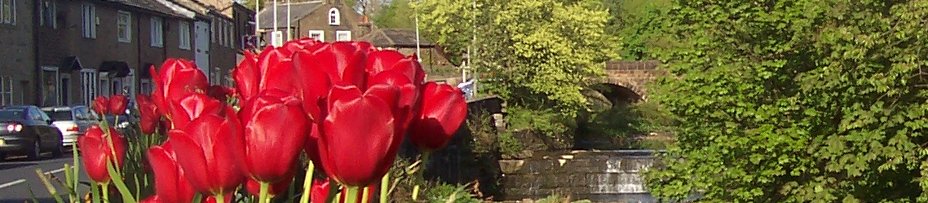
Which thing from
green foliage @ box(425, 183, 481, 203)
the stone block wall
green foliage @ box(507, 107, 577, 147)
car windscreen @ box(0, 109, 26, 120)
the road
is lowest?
the stone block wall

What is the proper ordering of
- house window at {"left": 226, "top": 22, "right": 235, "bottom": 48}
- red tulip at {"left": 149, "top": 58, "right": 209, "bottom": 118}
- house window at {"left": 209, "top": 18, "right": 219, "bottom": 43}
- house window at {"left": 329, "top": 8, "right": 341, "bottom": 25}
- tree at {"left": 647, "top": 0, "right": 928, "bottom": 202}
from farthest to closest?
1. house window at {"left": 329, "top": 8, "right": 341, "bottom": 25}
2. house window at {"left": 226, "top": 22, "right": 235, "bottom": 48}
3. house window at {"left": 209, "top": 18, "right": 219, "bottom": 43}
4. tree at {"left": 647, "top": 0, "right": 928, "bottom": 202}
5. red tulip at {"left": 149, "top": 58, "right": 209, "bottom": 118}

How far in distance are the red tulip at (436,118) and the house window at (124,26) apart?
135 feet

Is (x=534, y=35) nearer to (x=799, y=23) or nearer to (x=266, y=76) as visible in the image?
(x=799, y=23)

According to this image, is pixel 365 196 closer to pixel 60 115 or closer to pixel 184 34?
pixel 60 115

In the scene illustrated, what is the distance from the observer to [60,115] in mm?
30656

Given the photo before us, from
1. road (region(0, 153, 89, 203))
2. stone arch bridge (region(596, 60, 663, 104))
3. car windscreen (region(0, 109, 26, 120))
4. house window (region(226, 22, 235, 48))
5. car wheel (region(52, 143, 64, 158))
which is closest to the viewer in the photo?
road (region(0, 153, 89, 203))

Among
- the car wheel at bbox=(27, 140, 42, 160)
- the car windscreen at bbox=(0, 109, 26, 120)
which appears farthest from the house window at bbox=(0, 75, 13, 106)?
the car wheel at bbox=(27, 140, 42, 160)

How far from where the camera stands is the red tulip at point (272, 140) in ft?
6.66

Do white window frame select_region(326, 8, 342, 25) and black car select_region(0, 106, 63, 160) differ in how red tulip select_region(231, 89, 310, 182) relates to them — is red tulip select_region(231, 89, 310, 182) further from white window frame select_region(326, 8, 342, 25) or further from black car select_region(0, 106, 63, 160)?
white window frame select_region(326, 8, 342, 25)

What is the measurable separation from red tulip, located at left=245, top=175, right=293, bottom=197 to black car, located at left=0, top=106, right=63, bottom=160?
24.9 m

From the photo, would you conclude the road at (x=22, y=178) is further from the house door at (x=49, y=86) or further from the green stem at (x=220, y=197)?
the green stem at (x=220, y=197)

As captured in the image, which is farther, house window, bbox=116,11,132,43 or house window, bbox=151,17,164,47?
house window, bbox=151,17,164,47

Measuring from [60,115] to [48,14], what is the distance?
7.31 metres

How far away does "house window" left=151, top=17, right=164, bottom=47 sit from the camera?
151ft
